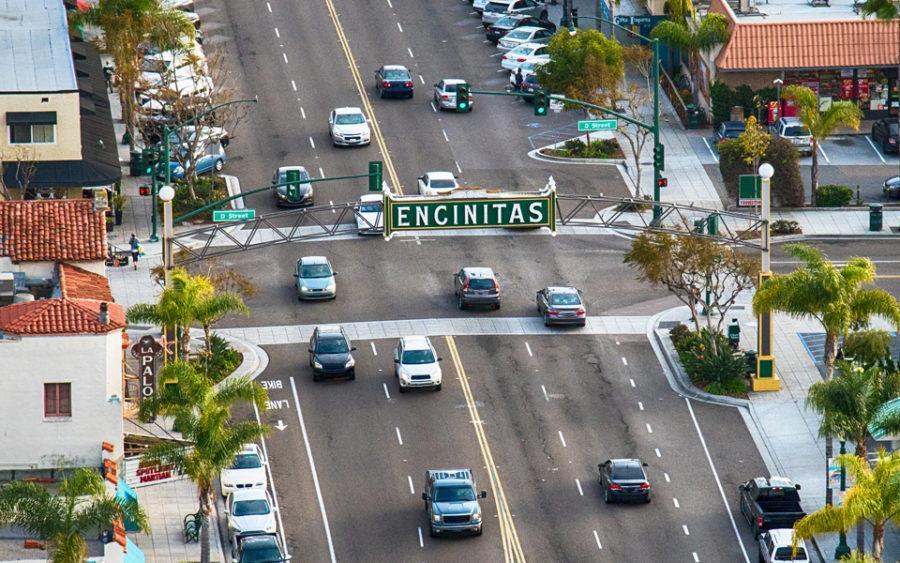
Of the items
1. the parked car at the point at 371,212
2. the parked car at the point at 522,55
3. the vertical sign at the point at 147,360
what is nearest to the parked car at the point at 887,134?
the parked car at the point at 522,55

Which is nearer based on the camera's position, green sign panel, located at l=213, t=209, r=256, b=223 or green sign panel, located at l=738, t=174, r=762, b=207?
green sign panel, located at l=213, t=209, r=256, b=223

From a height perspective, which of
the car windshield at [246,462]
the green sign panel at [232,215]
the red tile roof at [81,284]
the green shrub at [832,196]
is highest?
the green sign panel at [232,215]

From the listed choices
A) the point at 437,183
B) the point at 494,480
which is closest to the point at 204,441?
the point at 494,480

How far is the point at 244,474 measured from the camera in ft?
246

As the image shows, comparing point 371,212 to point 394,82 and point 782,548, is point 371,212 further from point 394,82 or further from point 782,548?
point 782,548

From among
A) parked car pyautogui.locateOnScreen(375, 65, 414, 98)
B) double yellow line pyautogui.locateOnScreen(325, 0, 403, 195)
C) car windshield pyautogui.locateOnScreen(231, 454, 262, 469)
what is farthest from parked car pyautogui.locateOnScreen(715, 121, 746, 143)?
car windshield pyautogui.locateOnScreen(231, 454, 262, 469)

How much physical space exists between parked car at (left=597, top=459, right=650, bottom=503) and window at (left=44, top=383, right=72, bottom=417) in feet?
59.3

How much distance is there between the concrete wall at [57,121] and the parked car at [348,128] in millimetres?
14642

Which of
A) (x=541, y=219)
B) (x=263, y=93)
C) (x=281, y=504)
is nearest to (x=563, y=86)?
(x=263, y=93)

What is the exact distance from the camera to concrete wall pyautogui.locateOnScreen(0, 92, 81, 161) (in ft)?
315

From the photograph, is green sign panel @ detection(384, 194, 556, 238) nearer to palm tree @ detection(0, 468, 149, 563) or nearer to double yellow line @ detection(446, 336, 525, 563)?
double yellow line @ detection(446, 336, 525, 563)

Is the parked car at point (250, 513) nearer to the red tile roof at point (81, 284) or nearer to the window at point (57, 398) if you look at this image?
the window at point (57, 398)

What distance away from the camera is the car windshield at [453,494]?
73.1 m

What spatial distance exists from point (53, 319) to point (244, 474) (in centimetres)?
920
